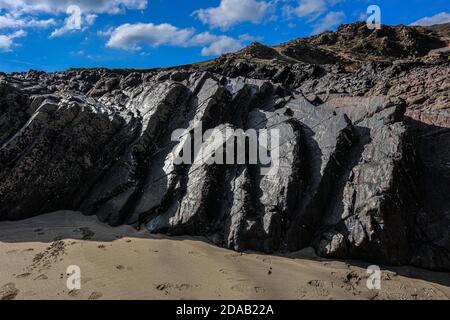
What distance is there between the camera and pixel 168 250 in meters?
9.44

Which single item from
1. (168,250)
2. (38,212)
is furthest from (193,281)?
(38,212)

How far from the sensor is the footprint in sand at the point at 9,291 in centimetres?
710

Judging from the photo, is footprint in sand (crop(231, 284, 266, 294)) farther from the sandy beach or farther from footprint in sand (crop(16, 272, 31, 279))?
footprint in sand (crop(16, 272, 31, 279))

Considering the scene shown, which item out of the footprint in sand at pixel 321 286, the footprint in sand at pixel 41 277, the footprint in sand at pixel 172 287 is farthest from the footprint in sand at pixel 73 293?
the footprint in sand at pixel 321 286

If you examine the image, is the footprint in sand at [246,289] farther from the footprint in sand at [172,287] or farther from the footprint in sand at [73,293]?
the footprint in sand at [73,293]

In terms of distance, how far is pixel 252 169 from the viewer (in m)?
11.5

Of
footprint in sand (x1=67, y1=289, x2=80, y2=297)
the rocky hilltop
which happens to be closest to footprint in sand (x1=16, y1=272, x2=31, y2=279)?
footprint in sand (x1=67, y1=289, x2=80, y2=297)

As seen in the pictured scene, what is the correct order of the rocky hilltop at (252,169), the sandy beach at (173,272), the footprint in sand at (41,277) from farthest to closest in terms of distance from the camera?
the rocky hilltop at (252,169), the footprint in sand at (41,277), the sandy beach at (173,272)

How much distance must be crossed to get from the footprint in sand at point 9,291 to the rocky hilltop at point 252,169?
4057 millimetres

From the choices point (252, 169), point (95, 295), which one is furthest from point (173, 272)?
point (252, 169)

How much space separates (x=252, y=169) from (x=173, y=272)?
470 cm

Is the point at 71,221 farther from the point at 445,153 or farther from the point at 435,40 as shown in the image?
the point at 435,40

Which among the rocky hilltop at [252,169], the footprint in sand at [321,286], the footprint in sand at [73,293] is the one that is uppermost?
the rocky hilltop at [252,169]

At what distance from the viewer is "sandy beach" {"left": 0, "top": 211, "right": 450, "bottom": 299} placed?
24.3ft
